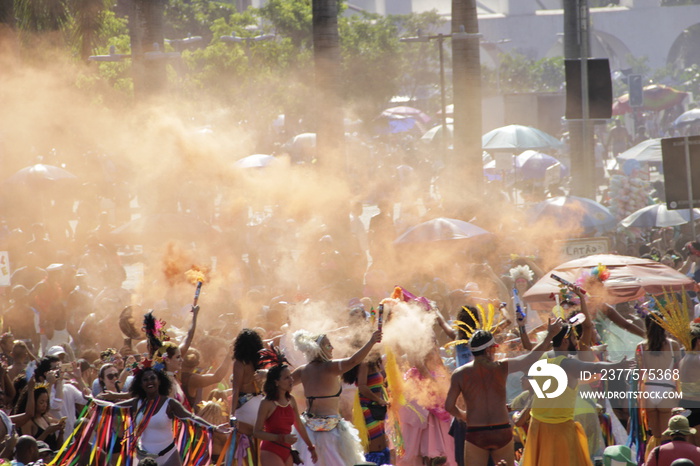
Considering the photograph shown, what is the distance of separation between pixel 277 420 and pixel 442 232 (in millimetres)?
7801

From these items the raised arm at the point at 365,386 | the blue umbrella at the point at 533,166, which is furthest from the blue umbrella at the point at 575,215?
the blue umbrella at the point at 533,166

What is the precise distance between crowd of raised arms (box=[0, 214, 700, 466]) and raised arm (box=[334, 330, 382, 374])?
0.04ft

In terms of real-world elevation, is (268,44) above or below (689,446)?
above

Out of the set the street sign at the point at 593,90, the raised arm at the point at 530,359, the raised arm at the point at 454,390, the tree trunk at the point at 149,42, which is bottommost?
the raised arm at the point at 454,390

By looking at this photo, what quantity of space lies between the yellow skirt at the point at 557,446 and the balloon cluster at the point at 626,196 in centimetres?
1414

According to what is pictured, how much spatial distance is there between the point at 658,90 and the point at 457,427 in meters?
52.2

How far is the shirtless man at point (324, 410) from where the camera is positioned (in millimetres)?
8289

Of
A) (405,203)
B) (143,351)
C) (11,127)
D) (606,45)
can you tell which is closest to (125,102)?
(11,127)

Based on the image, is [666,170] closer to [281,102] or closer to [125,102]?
[125,102]

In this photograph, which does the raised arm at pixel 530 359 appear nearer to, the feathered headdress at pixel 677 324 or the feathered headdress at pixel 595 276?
the feathered headdress at pixel 677 324

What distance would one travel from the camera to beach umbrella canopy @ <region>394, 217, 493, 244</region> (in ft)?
50.1

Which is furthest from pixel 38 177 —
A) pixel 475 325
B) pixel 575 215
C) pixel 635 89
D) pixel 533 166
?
pixel 635 89

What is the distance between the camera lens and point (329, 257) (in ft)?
54.4

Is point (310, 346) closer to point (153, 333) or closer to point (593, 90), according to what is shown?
point (153, 333)
